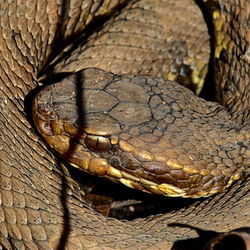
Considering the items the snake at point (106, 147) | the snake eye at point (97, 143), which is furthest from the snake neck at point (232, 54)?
the snake eye at point (97, 143)

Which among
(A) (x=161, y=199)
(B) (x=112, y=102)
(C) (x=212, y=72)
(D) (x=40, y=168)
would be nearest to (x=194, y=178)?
(A) (x=161, y=199)

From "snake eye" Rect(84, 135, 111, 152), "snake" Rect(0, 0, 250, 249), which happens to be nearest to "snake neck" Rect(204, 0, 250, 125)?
"snake" Rect(0, 0, 250, 249)

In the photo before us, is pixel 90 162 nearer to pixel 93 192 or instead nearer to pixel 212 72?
pixel 93 192

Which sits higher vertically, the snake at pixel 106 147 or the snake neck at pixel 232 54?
the snake neck at pixel 232 54

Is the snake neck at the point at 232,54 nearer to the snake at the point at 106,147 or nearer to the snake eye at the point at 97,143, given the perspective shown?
the snake at the point at 106,147

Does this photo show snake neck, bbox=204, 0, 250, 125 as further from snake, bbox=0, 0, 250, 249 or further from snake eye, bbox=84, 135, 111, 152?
snake eye, bbox=84, 135, 111, 152
